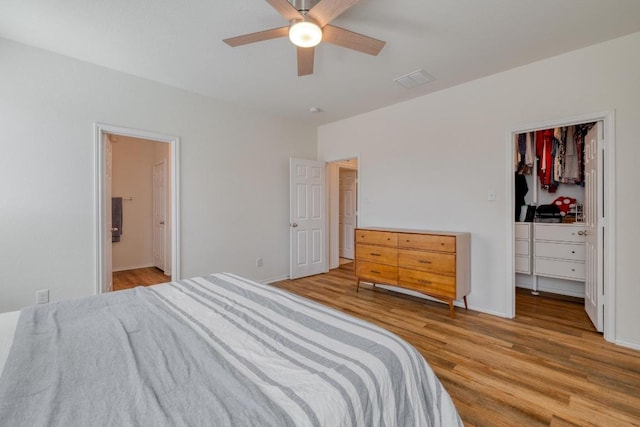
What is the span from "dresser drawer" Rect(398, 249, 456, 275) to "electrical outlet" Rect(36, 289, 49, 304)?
3.57 meters

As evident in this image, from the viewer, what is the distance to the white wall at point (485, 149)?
2379mm

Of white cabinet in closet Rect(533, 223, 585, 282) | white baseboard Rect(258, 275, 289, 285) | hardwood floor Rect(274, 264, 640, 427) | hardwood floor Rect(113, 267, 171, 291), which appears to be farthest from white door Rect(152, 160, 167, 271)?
white cabinet in closet Rect(533, 223, 585, 282)

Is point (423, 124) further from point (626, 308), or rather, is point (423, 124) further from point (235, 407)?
point (235, 407)

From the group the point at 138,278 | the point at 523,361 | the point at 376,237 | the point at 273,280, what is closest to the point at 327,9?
the point at 376,237

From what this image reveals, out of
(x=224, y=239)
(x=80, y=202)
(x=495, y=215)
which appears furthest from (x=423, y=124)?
(x=80, y=202)

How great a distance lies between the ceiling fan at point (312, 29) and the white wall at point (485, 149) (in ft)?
5.82

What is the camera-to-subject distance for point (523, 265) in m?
3.85

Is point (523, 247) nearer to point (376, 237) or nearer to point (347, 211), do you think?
point (376, 237)

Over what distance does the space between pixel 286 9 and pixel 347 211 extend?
15.6 ft

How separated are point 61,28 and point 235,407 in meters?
3.09

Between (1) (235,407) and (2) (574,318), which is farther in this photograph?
(2) (574,318)

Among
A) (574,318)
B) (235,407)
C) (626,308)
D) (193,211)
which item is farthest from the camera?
(193,211)

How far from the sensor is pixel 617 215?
2.42m

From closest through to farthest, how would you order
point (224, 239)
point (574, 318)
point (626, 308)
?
point (626, 308)
point (574, 318)
point (224, 239)
